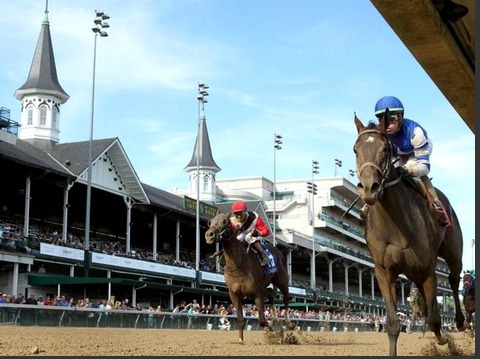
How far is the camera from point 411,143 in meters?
7.57

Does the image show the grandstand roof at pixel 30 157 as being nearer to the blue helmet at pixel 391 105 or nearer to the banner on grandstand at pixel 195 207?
the banner on grandstand at pixel 195 207

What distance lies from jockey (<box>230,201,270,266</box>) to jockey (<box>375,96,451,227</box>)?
5373 millimetres

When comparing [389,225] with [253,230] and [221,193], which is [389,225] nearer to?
[253,230]

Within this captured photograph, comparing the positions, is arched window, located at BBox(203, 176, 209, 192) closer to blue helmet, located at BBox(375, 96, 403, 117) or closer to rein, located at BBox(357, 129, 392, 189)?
blue helmet, located at BBox(375, 96, 403, 117)

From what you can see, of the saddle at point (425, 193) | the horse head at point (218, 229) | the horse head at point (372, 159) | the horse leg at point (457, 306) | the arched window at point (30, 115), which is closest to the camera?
the horse head at point (372, 159)

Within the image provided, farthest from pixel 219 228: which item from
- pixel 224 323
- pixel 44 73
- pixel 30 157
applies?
pixel 44 73

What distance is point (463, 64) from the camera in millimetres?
9781

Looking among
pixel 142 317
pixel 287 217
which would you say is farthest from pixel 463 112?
pixel 287 217

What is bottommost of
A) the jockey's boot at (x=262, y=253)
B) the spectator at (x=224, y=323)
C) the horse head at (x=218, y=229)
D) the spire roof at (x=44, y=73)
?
the spectator at (x=224, y=323)

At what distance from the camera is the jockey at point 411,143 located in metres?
7.43

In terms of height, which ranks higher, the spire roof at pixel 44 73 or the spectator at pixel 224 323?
the spire roof at pixel 44 73

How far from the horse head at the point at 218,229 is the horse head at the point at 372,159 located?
519cm

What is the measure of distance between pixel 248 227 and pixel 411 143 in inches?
228

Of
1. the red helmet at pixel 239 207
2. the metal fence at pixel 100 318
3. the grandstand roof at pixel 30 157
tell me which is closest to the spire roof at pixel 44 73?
the grandstand roof at pixel 30 157
